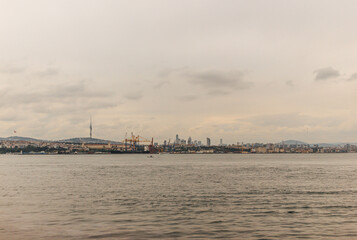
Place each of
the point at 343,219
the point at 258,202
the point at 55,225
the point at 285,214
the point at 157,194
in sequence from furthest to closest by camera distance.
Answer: the point at 157,194 → the point at 258,202 → the point at 285,214 → the point at 343,219 → the point at 55,225

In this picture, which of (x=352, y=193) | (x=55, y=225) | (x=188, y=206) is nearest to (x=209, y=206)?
(x=188, y=206)

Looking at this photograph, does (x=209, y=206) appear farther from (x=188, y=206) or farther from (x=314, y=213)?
(x=314, y=213)

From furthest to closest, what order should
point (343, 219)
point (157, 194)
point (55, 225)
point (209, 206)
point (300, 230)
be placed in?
point (157, 194), point (209, 206), point (343, 219), point (55, 225), point (300, 230)

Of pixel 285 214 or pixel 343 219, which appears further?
A: pixel 285 214

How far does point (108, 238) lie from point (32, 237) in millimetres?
4314

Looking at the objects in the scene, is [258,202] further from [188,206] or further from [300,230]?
[300,230]

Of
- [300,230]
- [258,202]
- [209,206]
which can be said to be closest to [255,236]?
[300,230]

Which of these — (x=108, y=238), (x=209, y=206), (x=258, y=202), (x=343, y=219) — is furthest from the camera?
(x=258, y=202)

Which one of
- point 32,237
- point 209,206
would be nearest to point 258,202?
point 209,206

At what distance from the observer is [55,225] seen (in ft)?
80.4

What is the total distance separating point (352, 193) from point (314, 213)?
16.4 m

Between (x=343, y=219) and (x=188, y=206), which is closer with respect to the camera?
(x=343, y=219)

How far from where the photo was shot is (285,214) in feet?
92.7

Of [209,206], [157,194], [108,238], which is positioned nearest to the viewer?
[108,238]
